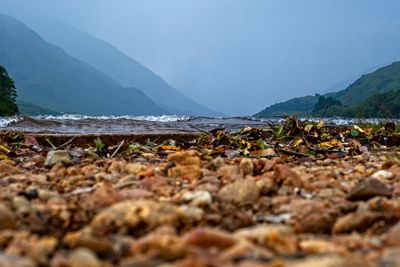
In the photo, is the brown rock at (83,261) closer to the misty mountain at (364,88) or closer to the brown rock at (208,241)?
the brown rock at (208,241)

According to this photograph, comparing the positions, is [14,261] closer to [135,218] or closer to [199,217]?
[135,218]

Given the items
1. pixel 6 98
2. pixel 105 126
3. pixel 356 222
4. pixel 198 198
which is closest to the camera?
pixel 356 222

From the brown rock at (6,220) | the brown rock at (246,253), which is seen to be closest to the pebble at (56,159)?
the brown rock at (6,220)

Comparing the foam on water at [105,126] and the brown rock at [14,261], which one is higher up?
the foam on water at [105,126]

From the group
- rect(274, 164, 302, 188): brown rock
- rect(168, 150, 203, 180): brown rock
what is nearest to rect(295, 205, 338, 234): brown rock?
rect(274, 164, 302, 188): brown rock

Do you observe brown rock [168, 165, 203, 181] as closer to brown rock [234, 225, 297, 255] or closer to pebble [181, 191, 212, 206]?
pebble [181, 191, 212, 206]

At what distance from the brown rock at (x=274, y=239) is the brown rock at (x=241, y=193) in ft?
1.66

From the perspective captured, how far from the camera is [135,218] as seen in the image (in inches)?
56.2

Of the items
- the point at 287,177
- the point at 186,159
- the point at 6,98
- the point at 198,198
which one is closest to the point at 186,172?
the point at 186,159

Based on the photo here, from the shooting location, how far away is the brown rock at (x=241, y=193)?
189 centimetres

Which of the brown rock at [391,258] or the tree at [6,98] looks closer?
the brown rock at [391,258]

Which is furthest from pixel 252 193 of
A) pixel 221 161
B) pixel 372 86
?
pixel 372 86

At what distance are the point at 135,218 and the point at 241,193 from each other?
23.9 inches

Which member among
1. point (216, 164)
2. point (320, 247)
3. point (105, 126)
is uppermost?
point (105, 126)
